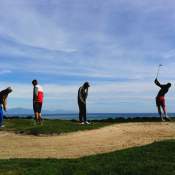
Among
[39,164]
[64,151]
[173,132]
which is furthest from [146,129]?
[39,164]

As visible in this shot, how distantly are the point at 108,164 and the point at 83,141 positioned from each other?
5.65 m

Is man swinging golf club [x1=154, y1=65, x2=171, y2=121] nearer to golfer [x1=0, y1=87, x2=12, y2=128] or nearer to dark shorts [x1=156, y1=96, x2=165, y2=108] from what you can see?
dark shorts [x1=156, y1=96, x2=165, y2=108]

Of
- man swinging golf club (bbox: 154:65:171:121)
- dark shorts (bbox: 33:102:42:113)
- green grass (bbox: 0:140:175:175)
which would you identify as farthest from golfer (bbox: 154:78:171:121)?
green grass (bbox: 0:140:175:175)

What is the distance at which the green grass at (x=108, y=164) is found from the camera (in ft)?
48.2

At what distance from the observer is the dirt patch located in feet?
62.1

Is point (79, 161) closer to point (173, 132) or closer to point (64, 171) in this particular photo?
point (64, 171)

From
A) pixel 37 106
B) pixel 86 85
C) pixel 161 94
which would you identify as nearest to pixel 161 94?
pixel 161 94

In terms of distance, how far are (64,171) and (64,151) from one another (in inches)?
171

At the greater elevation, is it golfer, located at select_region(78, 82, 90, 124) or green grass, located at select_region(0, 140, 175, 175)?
golfer, located at select_region(78, 82, 90, 124)

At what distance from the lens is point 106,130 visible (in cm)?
2350

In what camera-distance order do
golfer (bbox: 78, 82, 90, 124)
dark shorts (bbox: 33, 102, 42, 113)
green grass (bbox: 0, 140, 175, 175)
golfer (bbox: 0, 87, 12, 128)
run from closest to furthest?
1. green grass (bbox: 0, 140, 175, 175)
2. golfer (bbox: 0, 87, 12, 128)
3. dark shorts (bbox: 33, 102, 42, 113)
4. golfer (bbox: 78, 82, 90, 124)

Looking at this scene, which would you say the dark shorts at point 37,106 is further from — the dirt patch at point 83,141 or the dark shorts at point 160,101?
the dark shorts at point 160,101

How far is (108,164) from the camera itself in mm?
15508

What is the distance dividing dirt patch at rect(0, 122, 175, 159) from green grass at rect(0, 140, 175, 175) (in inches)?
72.6
